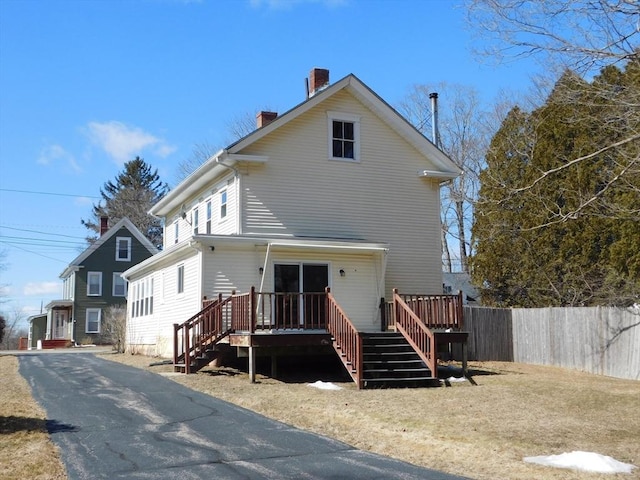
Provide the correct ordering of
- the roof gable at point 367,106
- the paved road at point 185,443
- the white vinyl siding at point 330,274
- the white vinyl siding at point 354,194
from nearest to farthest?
the paved road at point 185,443, the white vinyl siding at point 330,274, the roof gable at point 367,106, the white vinyl siding at point 354,194

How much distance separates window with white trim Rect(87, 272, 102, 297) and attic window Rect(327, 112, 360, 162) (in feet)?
99.6

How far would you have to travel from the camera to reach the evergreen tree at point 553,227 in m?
22.3

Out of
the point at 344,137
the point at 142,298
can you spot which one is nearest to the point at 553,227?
the point at 344,137

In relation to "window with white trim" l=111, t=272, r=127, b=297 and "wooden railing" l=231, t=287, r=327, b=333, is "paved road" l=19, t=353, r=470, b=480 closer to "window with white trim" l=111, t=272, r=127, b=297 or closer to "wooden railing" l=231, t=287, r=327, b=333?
"wooden railing" l=231, t=287, r=327, b=333

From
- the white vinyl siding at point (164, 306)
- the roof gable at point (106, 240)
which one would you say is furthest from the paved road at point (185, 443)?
the roof gable at point (106, 240)

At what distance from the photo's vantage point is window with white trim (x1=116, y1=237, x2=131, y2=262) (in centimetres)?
4809

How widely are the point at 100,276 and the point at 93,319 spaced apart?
2.98 metres

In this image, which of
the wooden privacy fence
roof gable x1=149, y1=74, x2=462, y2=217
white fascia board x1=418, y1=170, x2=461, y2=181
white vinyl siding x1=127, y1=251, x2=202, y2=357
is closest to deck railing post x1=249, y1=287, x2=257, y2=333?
white vinyl siding x1=127, y1=251, x2=202, y2=357

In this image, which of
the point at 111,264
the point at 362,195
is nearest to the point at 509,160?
the point at 362,195

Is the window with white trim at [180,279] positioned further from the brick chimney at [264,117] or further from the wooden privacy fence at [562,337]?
the wooden privacy fence at [562,337]

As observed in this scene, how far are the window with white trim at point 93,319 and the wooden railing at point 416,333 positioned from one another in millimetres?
34521

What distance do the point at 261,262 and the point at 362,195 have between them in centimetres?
450

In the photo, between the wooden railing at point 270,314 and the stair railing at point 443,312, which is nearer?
the wooden railing at point 270,314

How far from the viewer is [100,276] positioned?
47562 millimetres
